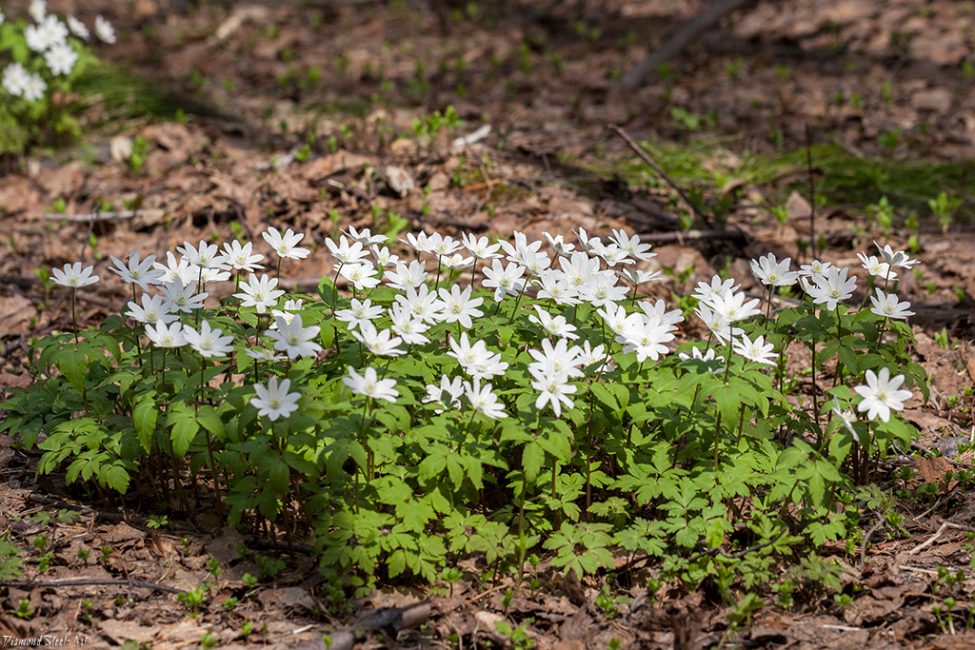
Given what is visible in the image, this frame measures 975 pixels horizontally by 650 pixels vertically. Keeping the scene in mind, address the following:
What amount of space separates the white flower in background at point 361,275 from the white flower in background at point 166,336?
69 cm

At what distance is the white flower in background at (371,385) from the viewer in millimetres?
2998

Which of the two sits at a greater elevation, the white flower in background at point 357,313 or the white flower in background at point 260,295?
the white flower in background at point 260,295

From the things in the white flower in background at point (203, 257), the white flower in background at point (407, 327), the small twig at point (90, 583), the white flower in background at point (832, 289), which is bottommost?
the small twig at point (90, 583)

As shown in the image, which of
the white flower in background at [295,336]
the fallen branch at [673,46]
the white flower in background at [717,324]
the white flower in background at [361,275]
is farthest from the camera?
the fallen branch at [673,46]

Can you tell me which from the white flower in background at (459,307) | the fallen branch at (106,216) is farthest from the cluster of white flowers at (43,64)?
the white flower in background at (459,307)

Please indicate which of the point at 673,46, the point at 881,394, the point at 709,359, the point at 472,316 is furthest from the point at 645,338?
the point at 673,46

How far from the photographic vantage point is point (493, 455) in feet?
10.5

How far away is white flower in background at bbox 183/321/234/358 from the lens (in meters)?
3.15

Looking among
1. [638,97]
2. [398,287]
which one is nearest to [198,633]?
[398,287]

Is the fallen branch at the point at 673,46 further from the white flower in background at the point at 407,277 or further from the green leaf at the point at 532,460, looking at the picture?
the green leaf at the point at 532,460

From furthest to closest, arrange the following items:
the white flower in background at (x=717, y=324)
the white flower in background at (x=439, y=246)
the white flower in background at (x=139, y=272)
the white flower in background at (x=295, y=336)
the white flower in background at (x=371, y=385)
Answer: the white flower in background at (x=439, y=246)
the white flower in background at (x=139, y=272)
the white flower in background at (x=717, y=324)
the white flower in background at (x=295, y=336)
the white flower in background at (x=371, y=385)

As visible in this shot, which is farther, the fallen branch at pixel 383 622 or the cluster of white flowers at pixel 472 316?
the cluster of white flowers at pixel 472 316

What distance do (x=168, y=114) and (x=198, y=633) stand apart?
226 inches

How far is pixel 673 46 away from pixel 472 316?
5.91 metres
